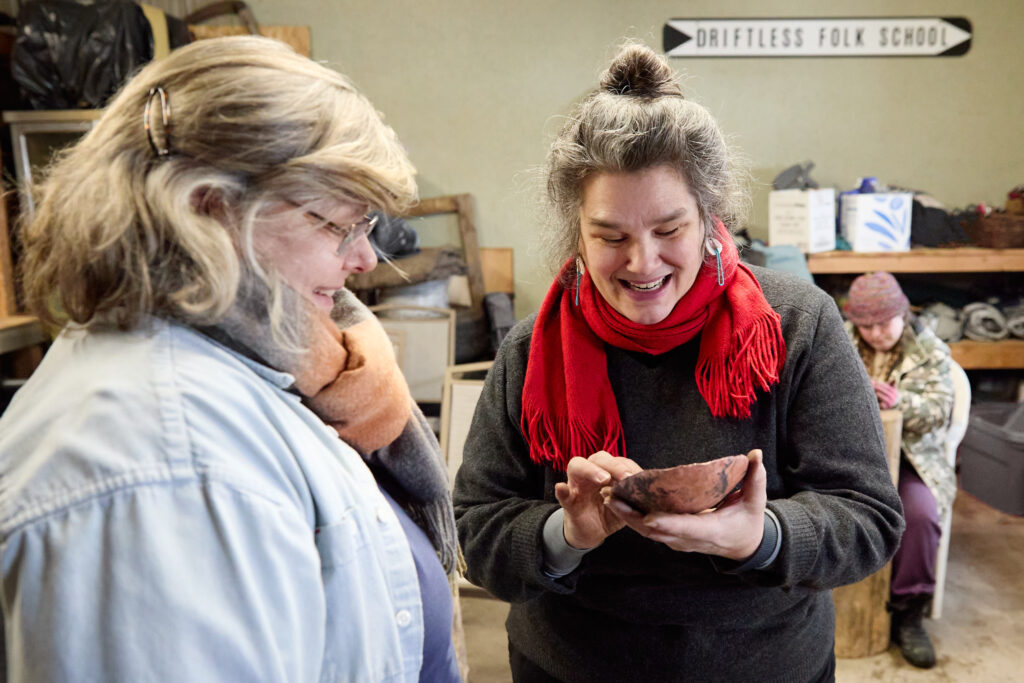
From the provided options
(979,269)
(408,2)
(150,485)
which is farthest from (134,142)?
(979,269)

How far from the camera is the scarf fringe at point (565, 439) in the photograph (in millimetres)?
1211

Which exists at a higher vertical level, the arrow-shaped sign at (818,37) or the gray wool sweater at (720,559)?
the arrow-shaped sign at (818,37)

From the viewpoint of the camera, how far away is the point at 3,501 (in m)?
0.66

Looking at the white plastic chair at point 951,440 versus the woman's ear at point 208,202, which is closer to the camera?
the woman's ear at point 208,202

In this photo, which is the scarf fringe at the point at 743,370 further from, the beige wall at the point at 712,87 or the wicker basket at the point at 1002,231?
the wicker basket at the point at 1002,231

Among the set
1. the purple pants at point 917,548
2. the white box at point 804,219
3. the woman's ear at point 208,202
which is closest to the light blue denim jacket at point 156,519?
the woman's ear at point 208,202

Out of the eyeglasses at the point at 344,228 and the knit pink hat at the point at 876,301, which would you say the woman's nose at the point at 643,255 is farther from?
the knit pink hat at the point at 876,301

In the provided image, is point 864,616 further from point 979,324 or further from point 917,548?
point 979,324

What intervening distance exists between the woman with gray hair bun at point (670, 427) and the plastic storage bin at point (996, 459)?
2608 mm

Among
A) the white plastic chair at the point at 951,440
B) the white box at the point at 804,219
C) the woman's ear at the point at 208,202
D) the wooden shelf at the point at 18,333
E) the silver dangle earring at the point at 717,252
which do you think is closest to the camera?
the woman's ear at the point at 208,202

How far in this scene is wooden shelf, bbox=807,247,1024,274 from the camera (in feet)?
12.8

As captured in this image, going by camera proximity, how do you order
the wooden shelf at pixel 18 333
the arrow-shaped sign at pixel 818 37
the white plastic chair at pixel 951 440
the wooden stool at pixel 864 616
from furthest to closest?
the arrow-shaped sign at pixel 818 37 → the wooden shelf at pixel 18 333 → the white plastic chair at pixel 951 440 → the wooden stool at pixel 864 616

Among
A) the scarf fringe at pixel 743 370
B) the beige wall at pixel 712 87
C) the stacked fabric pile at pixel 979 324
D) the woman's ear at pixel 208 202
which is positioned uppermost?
the beige wall at pixel 712 87

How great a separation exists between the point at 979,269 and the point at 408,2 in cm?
322
